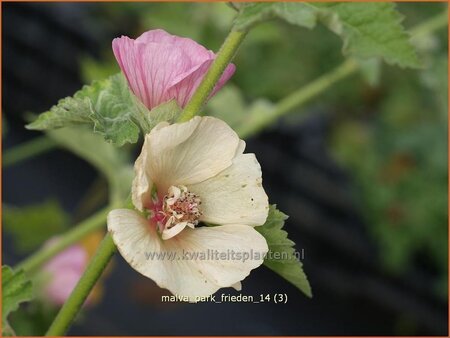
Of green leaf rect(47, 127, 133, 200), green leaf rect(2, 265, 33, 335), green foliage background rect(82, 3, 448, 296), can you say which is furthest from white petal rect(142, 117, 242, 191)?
green foliage background rect(82, 3, 448, 296)

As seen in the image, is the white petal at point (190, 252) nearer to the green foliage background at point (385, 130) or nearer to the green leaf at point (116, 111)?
the green leaf at point (116, 111)

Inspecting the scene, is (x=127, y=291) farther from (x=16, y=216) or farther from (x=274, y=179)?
(x=16, y=216)

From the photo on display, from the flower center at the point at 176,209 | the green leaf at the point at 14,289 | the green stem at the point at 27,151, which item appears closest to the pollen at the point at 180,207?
the flower center at the point at 176,209

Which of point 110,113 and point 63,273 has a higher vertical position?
point 110,113

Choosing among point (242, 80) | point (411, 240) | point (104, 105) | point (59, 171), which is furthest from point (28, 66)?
point (104, 105)

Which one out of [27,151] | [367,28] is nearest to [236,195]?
[367,28]

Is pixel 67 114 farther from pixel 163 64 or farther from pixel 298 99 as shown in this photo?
pixel 298 99
